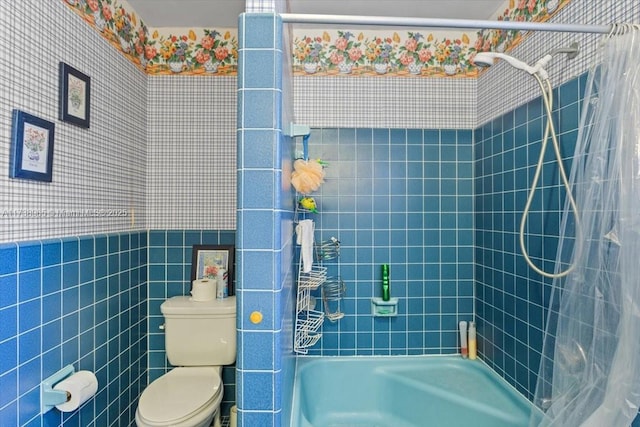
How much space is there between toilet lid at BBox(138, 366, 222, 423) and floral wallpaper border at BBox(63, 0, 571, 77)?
6.04 ft

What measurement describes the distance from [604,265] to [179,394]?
1904mm

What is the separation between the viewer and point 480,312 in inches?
85.1

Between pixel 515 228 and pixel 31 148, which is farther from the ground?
pixel 31 148

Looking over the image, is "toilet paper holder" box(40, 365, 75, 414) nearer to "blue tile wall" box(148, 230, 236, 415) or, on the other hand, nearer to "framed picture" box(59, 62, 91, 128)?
"blue tile wall" box(148, 230, 236, 415)

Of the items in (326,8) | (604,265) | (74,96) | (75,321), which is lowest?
(75,321)

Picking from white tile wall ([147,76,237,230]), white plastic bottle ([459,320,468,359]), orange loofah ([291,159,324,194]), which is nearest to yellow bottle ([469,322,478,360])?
white plastic bottle ([459,320,468,359])

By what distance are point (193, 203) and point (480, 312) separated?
75.2 inches

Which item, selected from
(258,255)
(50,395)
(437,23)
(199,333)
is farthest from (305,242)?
(50,395)

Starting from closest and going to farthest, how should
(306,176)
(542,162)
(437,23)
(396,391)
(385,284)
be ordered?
1. (437,23)
2. (542,162)
3. (306,176)
4. (396,391)
5. (385,284)

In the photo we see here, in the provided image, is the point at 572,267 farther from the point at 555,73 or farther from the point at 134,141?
the point at 134,141

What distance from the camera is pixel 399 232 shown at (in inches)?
87.7

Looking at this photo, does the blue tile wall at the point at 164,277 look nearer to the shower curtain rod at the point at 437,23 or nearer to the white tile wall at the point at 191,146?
the white tile wall at the point at 191,146

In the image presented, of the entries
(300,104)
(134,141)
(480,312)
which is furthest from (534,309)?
(134,141)

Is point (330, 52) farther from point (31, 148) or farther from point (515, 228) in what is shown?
point (31, 148)
